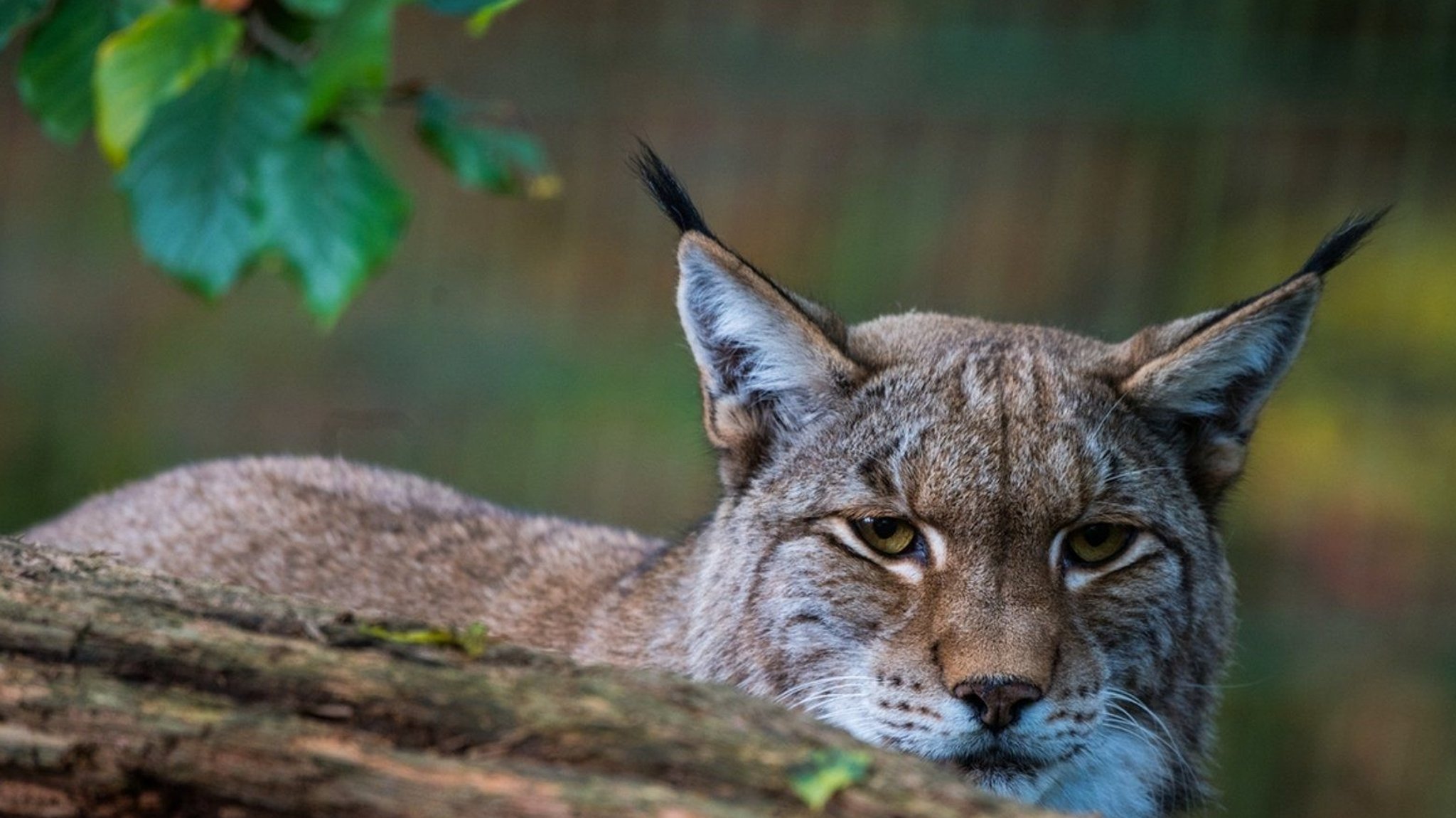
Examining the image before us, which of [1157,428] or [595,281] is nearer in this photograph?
[1157,428]

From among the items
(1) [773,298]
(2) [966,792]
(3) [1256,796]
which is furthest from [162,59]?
(3) [1256,796]

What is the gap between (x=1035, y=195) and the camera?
9.14 meters

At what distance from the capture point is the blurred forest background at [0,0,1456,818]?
8859mm

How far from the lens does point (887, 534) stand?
4.41 meters

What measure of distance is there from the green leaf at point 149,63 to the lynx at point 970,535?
1332 mm

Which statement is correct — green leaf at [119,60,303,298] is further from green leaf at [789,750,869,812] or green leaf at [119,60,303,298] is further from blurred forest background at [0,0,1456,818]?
blurred forest background at [0,0,1456,818]

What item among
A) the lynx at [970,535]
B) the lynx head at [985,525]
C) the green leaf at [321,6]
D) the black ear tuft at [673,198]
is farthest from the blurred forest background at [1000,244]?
the green leaf at [321,6]

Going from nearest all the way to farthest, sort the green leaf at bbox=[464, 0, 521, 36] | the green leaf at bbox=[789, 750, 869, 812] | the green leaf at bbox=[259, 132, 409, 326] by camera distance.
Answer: the green leaf at bbox=[789, 750, 869, 812], the green leaf at bbox=[464, 0, 521, 36], the green leaf at bbox=[259, 132, 409, 326]

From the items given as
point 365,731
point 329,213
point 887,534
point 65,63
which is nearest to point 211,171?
point 329,213

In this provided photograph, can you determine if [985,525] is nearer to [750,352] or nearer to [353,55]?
[750,352]

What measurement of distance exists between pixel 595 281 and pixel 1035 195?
7.72 feet

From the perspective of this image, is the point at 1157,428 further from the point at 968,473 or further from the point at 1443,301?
the point at 1443,301

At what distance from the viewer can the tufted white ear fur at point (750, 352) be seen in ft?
15.0

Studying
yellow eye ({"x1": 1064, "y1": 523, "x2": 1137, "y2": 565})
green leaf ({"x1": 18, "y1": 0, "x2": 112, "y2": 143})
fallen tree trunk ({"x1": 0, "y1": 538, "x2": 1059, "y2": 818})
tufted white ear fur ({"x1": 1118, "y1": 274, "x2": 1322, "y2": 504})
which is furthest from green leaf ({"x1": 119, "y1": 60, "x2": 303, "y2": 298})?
tufted white ear fur ({"x1": 1118, "y1": 274, "x2": 1322, "y2": 504})
